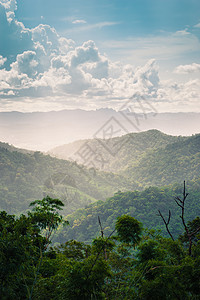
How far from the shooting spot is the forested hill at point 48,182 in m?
122

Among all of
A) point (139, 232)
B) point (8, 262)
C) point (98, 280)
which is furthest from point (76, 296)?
point (139, 232)

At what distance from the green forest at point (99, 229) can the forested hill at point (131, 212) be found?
0.34 meters

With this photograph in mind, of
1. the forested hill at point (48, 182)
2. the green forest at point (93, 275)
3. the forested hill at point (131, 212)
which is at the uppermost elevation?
the forested hill at point (48, 182)

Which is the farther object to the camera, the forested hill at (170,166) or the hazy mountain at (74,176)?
the forested hill at (170,166)

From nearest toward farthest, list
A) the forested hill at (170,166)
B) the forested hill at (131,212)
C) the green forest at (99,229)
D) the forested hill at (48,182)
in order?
the green forest at (99,229) → the forested hill at (131,212) → the forested hill at (48,182) → the forested hill at (170,166)

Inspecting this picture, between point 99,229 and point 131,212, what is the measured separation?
12296mm

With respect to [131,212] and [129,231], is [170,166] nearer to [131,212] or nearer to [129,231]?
[131,212]

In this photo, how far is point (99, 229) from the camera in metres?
84.4

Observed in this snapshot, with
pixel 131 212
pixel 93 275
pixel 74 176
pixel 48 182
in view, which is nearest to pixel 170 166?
pixel 74 176

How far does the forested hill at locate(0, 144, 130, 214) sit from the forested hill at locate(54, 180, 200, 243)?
31.1 meters

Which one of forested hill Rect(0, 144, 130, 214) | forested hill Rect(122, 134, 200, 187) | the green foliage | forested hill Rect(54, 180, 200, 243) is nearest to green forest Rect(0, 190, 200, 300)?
the green foliage

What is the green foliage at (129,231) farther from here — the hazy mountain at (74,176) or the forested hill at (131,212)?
the hazy mountain at (74,176)

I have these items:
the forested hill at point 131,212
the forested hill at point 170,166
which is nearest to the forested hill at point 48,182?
the forested hill at point 170,166

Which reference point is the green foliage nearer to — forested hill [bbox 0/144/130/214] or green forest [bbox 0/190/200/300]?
green forest [bbox 0/190/200/300]
